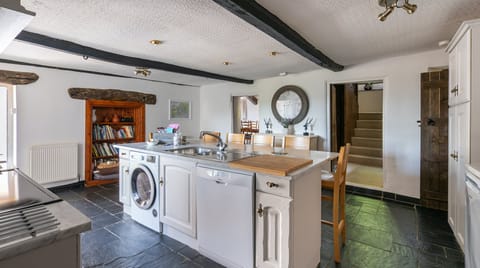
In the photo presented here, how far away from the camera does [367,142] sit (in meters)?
5.95

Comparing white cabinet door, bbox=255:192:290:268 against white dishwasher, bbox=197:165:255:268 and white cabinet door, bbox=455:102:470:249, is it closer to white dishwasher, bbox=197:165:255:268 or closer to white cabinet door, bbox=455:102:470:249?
white dishwasher, bbox=197:165:255:268

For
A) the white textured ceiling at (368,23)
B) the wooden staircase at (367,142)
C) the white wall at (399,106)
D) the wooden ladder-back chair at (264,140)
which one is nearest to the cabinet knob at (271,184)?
the white textured ceiling at (368,23)

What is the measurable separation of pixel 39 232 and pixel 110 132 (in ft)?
14.8

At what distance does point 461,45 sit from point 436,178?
183 cm

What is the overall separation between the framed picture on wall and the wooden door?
489 cm

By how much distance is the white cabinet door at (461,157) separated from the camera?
6.71ft

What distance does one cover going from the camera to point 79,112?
14.0 feet

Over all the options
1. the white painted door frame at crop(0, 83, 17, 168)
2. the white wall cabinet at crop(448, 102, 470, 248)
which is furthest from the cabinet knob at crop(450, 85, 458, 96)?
the white painted door frame at crop(0, 83, 17, 168)

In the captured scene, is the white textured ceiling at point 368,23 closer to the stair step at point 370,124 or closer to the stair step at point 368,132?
the stair step at point 368,132

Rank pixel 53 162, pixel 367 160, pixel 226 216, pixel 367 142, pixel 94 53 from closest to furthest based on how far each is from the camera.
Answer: pixel 226 216, pixel 94 53, pixel 53 162, pixel 367 160, pixel 367 142

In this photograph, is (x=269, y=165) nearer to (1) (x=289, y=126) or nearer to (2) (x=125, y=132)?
(1) (x=289, y=126)

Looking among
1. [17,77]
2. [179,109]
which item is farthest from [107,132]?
[179,109]

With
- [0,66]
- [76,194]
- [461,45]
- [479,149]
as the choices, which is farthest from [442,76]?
[0,66]

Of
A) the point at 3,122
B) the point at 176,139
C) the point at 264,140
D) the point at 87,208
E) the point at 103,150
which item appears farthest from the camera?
the point at 103,150
